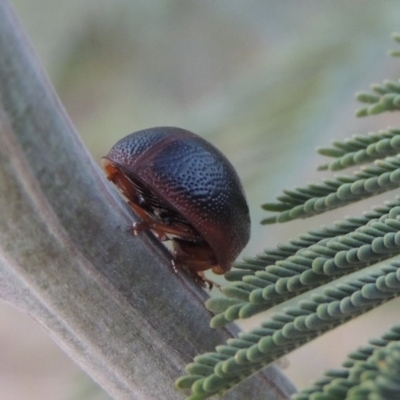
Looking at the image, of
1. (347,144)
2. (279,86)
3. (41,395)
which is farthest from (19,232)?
(41,395)

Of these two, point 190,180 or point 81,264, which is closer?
point 81,264

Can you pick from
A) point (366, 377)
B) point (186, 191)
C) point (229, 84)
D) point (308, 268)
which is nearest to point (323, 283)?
point (308, 268)

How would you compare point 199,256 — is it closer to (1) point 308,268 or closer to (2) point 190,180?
(2) point 190,180

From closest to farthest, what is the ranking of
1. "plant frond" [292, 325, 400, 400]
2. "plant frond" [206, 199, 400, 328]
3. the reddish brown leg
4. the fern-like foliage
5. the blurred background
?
"plant frond" [292, 325, 400, 400], the fern-like foliage, "plant frond" [206, 199, 400, 328], the reddish brown leg, the blurred background

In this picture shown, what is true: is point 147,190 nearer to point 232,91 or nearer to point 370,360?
point 370,360

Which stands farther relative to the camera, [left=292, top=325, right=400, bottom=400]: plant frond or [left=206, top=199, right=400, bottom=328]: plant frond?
[left=206, top=199, right=400, bottom=328]: plant frond

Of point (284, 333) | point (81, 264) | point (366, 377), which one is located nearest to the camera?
point (366, 377)

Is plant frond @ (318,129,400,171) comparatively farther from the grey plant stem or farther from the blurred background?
the blurred background

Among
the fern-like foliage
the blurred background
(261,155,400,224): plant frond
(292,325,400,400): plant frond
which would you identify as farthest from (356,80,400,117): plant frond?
the blurred background
